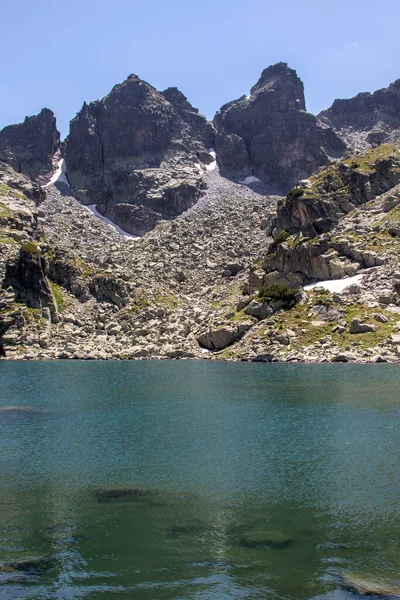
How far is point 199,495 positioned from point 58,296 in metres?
111

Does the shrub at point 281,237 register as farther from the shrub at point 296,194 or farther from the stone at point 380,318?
the stone at point 380,318

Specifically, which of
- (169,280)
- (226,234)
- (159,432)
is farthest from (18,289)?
(159,432)

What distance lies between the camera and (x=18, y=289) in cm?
12700

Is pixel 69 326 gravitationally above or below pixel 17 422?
above

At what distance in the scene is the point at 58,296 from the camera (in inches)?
5285

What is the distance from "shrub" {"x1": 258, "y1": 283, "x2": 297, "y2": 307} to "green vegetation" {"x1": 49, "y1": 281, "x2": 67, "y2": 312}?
47.1 meters

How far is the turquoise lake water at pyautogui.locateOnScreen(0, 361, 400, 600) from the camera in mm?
20344

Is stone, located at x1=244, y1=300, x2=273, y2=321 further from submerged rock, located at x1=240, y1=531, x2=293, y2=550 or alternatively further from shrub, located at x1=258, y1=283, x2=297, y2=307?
submerged rock, located at x1=240, y1=531, x2=293, y2=550

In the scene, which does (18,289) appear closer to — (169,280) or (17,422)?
(169,280)

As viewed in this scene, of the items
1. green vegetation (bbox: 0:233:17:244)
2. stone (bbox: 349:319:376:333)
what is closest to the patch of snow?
stone (bbox: 349:319:376:333)

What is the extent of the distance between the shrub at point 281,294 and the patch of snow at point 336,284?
6696 mm

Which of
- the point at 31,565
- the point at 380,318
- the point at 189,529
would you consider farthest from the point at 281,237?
the point at 31,565

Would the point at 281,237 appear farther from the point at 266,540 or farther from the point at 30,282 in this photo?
the point at 266,540

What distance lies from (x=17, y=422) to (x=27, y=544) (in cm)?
2648
